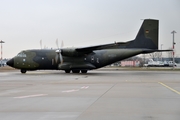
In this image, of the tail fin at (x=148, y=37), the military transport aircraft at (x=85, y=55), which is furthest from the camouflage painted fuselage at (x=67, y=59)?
the tail fin at (x=148, y=37)

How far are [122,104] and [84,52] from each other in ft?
75.8

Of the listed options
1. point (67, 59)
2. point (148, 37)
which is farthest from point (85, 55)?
point (148, 37)

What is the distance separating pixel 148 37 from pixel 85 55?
914 cm

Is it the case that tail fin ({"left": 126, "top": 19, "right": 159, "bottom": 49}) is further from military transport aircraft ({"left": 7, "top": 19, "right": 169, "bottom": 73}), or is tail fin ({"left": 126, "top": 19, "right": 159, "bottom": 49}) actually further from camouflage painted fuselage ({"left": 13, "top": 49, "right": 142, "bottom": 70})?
camouflage painted fuselage ({"left": 13, "top": 49, "right": 142, "bottom": 70})

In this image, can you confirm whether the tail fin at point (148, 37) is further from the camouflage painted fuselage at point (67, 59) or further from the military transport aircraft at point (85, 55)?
the camouflage painted fuselage at point (67, 59)

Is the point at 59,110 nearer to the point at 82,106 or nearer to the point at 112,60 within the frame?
the point at 82,106

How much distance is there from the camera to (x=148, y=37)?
34.0 meters

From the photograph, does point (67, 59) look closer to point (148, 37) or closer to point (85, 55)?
point (85, 55)

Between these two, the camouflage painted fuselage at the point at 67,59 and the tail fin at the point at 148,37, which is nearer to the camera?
the camouflage painted fuselage at the point at 67,59

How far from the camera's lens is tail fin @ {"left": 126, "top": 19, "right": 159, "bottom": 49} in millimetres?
33781

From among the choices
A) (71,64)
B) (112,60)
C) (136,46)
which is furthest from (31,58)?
(136,46)

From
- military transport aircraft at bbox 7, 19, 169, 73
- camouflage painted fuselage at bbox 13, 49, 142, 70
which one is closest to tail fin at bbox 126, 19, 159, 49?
military transport aircraft at bbox 7, 19, 169, 73

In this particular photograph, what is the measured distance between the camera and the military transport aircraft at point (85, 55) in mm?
32094

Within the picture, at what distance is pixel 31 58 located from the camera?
3212 cm
